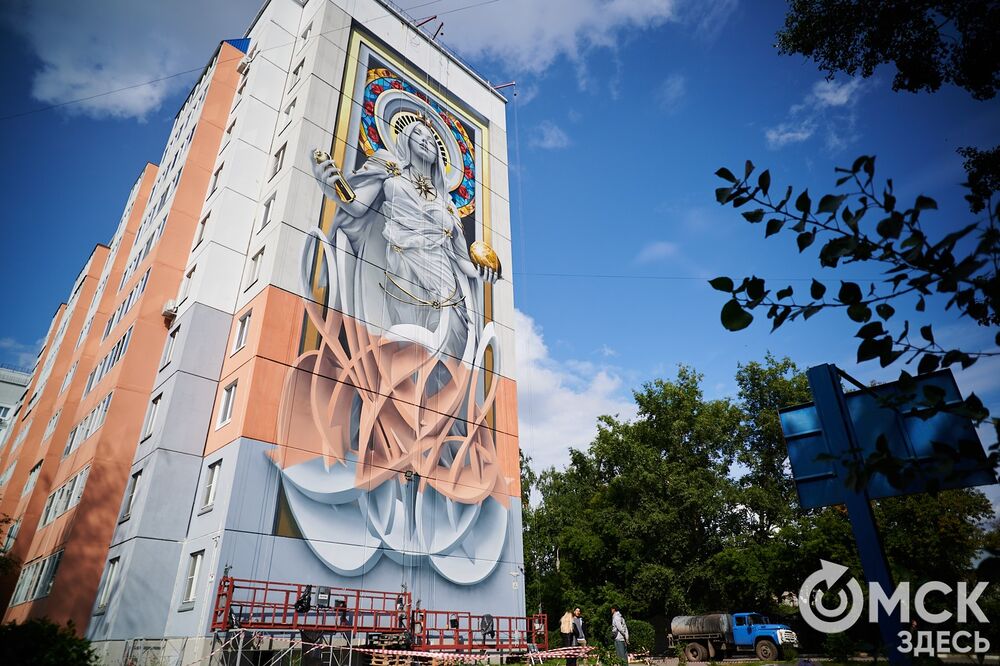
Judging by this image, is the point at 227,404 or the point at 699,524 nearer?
the point at 227,404

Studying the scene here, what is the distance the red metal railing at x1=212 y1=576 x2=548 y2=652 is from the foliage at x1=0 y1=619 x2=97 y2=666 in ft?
31.5

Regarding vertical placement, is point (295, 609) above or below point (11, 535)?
below

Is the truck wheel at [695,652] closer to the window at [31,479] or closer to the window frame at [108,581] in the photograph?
the window frame at [108,581]

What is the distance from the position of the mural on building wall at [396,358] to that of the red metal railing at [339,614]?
127 centimetres

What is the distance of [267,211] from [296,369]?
27.5 feet

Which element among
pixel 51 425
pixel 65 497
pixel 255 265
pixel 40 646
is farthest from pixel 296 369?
pixel 51 425

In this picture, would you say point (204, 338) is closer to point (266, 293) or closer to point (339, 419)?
point (266, 293)

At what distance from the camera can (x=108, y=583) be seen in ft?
66.6

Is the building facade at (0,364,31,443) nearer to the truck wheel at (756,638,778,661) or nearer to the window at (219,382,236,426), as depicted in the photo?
the window at (219,382,236,426)

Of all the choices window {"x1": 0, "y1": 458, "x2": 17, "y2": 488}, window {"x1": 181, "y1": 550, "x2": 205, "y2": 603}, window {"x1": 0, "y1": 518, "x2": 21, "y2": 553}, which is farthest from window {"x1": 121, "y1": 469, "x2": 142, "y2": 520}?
window {"x1": 0, "y1": 458, "x2": 17, "y2": 488}

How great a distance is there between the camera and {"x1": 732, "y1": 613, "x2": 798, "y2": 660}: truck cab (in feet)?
93.8

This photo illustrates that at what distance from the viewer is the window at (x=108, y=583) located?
19844 mm

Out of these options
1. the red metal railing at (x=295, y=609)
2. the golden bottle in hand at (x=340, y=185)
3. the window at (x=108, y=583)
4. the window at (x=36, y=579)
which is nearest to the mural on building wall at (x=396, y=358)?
the golden bottle in hand at (x=340, y=185)

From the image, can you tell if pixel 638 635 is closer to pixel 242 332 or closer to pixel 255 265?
pixel 242 332
